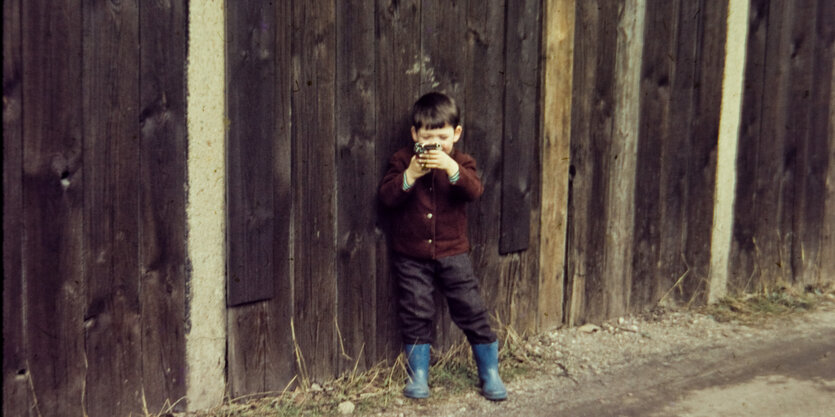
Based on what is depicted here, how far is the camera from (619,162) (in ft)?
15.2

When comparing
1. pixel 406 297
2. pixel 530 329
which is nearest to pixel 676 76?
pixel 530 329

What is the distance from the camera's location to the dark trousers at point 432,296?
3781mm

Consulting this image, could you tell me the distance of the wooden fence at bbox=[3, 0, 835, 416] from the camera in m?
2.94

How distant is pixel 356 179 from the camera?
3684 millimetres

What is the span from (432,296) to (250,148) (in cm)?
108

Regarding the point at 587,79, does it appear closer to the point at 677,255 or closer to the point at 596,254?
the point at 596,254

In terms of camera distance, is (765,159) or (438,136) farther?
(765,159)

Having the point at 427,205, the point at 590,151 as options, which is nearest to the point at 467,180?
the point at 427,205

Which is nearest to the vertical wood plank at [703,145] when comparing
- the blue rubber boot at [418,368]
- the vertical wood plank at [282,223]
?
the blue rubber boot at [418,368]

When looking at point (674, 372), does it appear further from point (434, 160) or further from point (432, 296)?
point (434, 160)

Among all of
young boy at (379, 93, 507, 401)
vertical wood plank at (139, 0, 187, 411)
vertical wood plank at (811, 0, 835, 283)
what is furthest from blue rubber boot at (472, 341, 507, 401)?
vertical wood plank at (811, 0, 835, 283)

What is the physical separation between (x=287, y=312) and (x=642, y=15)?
2.47 meters

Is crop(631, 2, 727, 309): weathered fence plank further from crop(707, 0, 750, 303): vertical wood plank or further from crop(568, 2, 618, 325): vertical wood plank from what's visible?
crop(568, 2, 618, 325): vertical wood plank

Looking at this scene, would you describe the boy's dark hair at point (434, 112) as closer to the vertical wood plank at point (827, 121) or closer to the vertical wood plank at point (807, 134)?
the vertical wood plank at point (807, 134)
